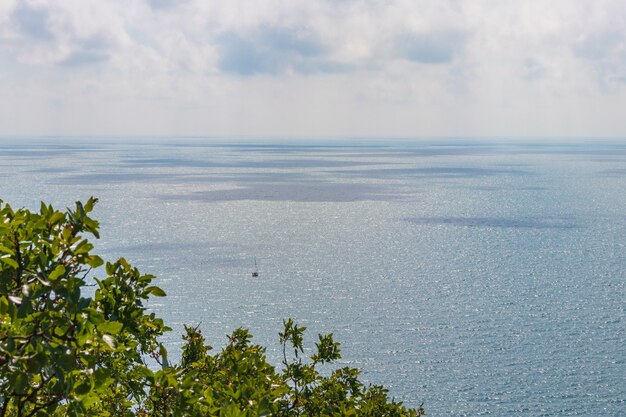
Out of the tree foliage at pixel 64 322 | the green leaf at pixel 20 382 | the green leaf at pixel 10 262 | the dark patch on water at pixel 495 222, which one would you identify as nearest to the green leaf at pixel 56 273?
the tree foliage at pixel 64 322

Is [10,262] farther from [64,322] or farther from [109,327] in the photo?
[109,327]

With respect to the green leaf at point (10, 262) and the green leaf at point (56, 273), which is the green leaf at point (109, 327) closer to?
the green leaf at point (56, 273)

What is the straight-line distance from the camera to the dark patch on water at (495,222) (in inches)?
6816

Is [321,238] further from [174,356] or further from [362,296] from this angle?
[174,356]

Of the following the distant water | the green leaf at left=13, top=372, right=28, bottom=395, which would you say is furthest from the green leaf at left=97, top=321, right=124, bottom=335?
the distant water

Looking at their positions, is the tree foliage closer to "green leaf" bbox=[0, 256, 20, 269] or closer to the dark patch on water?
"green leaf" bbox=[0, 256, 20, 269]

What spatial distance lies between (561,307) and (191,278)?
5919 cm

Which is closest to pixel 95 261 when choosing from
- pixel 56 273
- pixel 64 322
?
pixel 56 273

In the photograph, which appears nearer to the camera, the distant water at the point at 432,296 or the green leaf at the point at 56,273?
the green leaf at the point at 56,273

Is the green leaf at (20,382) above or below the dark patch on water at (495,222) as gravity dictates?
above

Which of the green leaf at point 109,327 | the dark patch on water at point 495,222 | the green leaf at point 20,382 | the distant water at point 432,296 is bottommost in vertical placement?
the distant water at point 432,296

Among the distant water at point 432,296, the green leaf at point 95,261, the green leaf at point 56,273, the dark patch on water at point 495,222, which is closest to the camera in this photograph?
the green leaf at point 56,273

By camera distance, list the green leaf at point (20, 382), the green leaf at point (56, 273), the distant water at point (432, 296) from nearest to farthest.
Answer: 1. the green leaf at point (20, 382)
2. the green leaf at point (56, 273)
3. the distant water at point (432, 296)

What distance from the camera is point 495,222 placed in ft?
595
